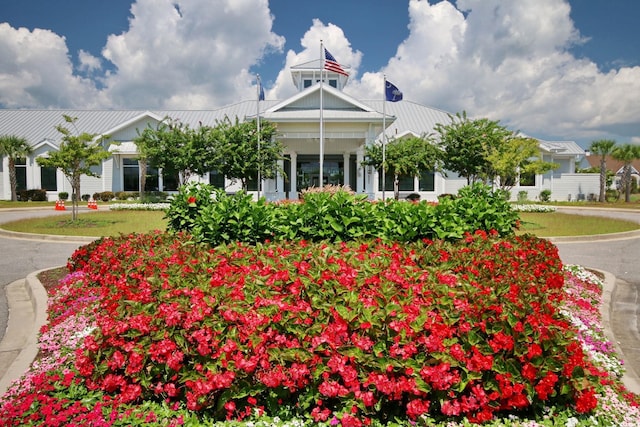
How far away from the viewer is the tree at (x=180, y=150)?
1039 inches

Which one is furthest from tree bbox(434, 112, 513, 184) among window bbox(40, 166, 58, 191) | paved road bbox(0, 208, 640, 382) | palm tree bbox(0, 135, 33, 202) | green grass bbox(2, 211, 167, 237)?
palm tree bbox(0, 135, 33, 202)

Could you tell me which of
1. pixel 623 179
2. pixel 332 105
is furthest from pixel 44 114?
pixel 623 179

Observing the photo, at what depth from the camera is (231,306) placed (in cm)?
345

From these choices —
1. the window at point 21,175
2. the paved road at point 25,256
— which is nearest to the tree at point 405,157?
the paved road at point 25,256

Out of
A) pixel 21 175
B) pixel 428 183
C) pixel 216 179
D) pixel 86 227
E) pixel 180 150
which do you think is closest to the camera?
pixel 86 227

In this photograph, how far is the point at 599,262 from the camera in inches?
401

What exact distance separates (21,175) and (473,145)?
3395cm

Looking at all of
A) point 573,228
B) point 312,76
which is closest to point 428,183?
point 312,76

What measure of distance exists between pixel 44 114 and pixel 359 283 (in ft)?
156

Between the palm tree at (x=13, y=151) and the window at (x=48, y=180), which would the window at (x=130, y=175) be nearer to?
the window at (x=48, y=180)

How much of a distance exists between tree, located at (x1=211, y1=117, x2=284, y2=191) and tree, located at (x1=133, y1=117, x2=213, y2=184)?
2.09 ft

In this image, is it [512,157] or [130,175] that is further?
[130,175]

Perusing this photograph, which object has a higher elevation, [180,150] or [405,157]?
[180,150]

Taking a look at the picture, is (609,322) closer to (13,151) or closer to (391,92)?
(391,92)
